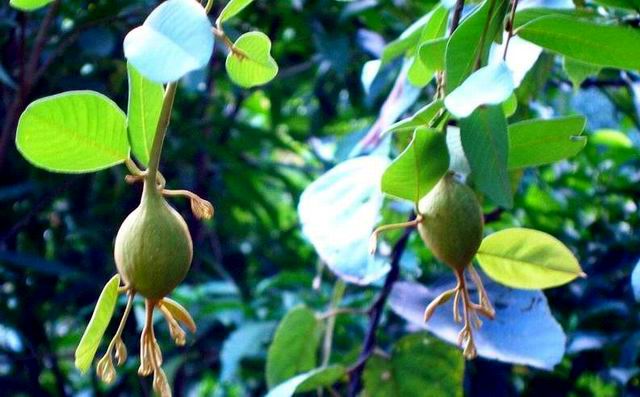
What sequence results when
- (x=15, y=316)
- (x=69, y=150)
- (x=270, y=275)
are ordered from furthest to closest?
(x=270, y=275) → (x=15, y=316) → (x=69, y=150)

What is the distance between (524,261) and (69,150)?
8.1 inches

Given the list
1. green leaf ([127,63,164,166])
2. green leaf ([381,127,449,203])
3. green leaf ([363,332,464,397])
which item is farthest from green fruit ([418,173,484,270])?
green leaf ([363,332,464,397])

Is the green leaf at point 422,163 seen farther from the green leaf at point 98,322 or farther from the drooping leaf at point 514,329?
the drooping leaf at point 514,329

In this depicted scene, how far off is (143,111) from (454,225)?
13cm

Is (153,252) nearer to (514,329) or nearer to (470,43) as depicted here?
(470,43)

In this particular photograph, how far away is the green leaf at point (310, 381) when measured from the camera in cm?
64

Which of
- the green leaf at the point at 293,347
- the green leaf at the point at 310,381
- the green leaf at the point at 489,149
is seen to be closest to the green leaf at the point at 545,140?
the green leaf at the point at 489,149

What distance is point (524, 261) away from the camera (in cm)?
43

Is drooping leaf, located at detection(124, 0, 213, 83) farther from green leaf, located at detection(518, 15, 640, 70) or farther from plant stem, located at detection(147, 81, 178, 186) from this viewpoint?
green leaf, located at detection(518, 15, 640, 70)

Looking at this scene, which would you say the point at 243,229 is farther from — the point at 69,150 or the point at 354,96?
the point at 69,150

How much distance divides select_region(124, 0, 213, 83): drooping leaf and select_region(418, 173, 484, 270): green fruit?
0.11 meters

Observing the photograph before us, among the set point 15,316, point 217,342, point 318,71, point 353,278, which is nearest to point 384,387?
point 353,278

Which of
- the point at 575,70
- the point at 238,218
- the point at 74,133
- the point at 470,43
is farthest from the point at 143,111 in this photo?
the point at 238,218

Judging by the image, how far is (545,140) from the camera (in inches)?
15.6
